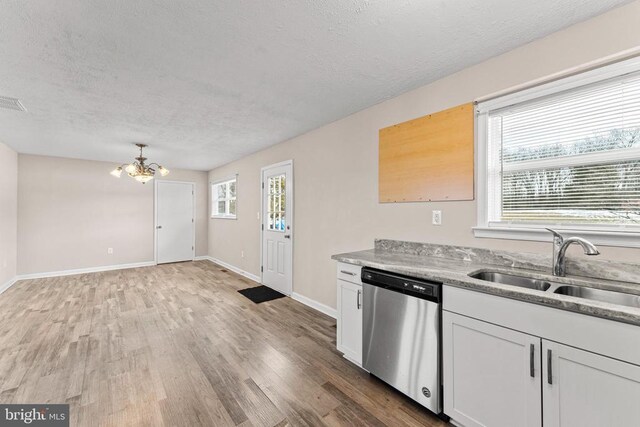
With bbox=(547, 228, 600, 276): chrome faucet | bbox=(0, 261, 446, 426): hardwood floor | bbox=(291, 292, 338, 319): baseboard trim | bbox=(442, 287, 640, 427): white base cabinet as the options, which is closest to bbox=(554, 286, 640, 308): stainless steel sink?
bbox=(547, 228, 600, 276): chrome faucet

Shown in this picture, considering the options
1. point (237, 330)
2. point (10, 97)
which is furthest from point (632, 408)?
point (10, 97)

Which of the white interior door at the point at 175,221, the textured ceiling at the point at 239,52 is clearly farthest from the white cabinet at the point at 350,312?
the white interior door at the point at 175,221

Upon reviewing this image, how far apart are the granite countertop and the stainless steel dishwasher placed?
0.08 metres

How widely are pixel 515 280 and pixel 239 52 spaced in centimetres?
244

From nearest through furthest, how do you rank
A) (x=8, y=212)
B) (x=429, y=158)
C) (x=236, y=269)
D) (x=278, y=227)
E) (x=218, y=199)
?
(x=429, y=158), (x=278, y=227), (x=8, y=212), (x=236, y=269), (x=218, y=199)

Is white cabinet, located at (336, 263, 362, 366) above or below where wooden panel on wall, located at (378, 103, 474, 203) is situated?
below

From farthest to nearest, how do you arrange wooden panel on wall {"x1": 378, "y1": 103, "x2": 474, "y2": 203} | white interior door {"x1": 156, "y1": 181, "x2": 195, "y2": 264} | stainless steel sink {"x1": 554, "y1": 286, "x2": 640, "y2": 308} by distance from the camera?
1. white interior door {"x1": 156, "y1": 181, "x2": 195, "y2": 264}
2. wooden panel on wall {"x1": 378, "y1": 103, "x2": 474, "y2": 203}
3. stainless steel sink {"x1": 554, "y1": 286, "x2": 640, "y2": 308}

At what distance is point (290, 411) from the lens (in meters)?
1.78

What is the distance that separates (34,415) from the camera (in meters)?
1.75

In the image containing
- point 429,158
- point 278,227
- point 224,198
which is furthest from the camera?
point 224,198

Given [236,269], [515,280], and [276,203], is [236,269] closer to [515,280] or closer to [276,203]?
[276,203]

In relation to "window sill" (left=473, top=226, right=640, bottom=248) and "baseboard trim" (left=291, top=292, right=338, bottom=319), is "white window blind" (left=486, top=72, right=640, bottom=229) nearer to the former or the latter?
"window sill" (left=473, top=226, right=640, bottom=248)

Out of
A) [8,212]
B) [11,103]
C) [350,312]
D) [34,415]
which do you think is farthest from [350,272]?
[8,212]

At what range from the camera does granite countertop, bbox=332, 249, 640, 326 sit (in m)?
1.13
